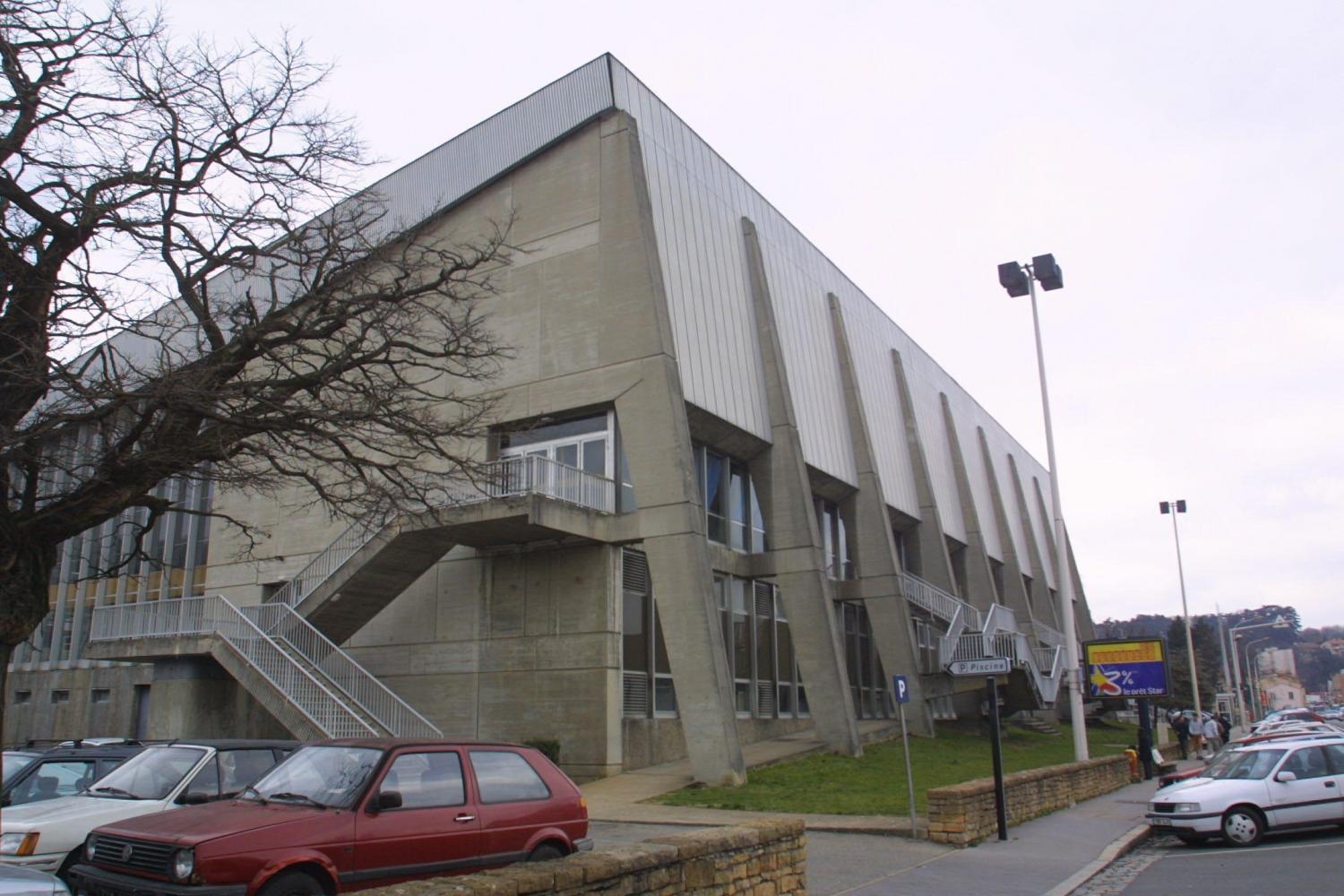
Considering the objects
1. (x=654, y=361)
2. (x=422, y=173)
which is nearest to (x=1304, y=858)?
(x=654, y=361)

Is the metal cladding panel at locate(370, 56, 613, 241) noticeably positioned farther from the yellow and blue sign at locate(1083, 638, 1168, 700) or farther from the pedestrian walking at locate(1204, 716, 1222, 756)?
the pedestrian walking at locate(1204, 716, 1222, 756)

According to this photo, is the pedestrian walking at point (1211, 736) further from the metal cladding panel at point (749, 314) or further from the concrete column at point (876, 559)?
the metal cladding panel at point (749, 314)

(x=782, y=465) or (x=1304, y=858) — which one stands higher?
(x=782, y=465)

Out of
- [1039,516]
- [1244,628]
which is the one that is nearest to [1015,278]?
[1039,516]

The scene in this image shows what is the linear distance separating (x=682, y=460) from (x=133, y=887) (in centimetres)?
1549

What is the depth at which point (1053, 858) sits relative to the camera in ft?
42.4

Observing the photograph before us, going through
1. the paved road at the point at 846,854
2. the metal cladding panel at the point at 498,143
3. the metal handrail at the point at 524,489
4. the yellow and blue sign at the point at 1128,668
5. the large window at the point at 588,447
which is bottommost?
the paved road at the point at 846,854

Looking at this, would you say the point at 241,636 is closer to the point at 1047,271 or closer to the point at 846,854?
the point at 846,854

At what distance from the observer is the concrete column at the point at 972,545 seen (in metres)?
43.1

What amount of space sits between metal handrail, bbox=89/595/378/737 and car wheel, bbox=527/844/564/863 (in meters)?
11.6

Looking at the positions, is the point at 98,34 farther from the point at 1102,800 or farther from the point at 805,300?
the point at 805,300

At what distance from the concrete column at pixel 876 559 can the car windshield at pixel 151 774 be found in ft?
72.6

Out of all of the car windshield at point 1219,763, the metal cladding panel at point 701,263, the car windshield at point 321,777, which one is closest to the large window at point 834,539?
the metal cladding panel at point 701,263

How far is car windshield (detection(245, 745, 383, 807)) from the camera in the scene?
7566 millimetres
